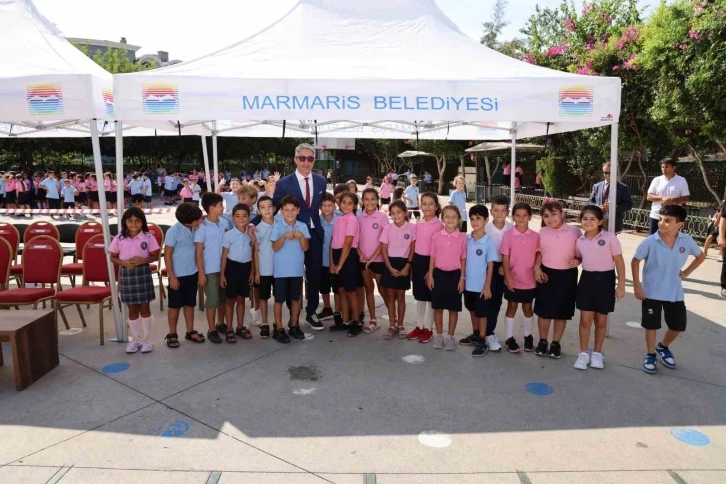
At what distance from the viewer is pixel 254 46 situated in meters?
5.69

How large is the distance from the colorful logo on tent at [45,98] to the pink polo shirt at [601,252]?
16.0 feet

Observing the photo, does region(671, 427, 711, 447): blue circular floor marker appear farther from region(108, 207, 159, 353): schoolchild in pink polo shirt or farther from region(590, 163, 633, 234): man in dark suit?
region(108, 207, 159, 353): schoolchild in pink polo shirt

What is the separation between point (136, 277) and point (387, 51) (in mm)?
3475

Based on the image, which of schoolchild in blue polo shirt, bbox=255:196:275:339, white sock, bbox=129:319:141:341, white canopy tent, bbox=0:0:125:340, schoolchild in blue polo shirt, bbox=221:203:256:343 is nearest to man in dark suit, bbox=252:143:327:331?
schoolchild in blue polo shirt, bbox=255:196:275:339

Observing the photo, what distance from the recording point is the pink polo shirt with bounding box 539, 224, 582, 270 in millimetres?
4609

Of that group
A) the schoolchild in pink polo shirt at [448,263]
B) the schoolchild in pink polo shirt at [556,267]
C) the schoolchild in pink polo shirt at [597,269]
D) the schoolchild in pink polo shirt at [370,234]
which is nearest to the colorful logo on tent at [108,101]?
the schoolchild in pink polo shirt at [370,234]

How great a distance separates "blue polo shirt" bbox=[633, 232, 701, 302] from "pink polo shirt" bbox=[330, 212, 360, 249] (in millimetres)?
2598

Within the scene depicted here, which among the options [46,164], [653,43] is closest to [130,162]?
[46,164]

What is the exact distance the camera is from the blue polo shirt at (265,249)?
514 centimetres

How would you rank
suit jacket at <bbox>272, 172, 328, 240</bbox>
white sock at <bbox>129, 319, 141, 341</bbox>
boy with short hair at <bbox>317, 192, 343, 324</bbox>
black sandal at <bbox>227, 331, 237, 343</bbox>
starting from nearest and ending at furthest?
white sock at <bbox>129, 319, 141, 341</bbox>, black sandal at <bbox>227, 331, 237, 343</bbox>, suit jacket at <bbox>272, 172, 328, 240</bbox>, boy with short hair at <bbox>317, 192, 343, 324</bbox>

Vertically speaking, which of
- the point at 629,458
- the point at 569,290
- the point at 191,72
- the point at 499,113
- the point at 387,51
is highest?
the point at 387,51

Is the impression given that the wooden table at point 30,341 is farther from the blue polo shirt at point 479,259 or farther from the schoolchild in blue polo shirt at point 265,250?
the blue polo shirt at point 479,259

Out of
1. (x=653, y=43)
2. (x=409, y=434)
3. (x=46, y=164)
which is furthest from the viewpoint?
(x=46, y=164)

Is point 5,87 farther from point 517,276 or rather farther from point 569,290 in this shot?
point 569,290
